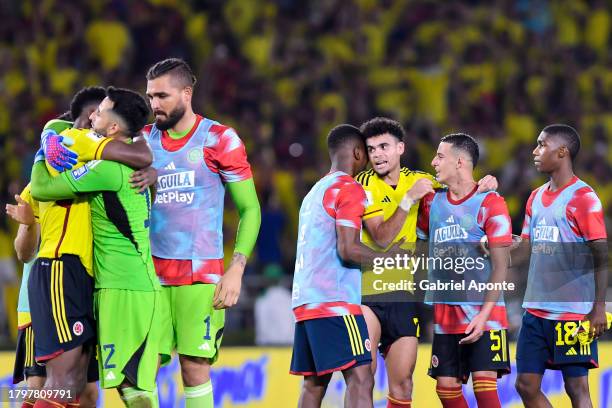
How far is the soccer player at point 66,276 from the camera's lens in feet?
19.7

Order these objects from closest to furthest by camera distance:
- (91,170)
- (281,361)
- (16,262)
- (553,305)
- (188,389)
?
(91,170) → (188,389) → (553,305) → (281,361) → (16,262)

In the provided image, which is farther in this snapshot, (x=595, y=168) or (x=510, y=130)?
(x=510, y=130)

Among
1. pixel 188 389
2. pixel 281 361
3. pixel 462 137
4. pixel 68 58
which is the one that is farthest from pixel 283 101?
pixel 188 389

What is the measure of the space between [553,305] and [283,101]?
24.0 feet

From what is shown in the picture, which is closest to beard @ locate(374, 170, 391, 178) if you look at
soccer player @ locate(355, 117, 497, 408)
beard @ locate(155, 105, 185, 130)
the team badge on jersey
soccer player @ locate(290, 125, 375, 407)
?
soccer player @ locate(355, 117, 497, 408)

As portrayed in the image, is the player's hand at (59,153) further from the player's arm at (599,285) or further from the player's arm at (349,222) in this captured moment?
the player's arm at (599,285)

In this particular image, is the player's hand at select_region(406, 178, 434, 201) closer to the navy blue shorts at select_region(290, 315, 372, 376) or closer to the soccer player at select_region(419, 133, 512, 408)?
the soccer player at select_region(419, 133, 512, 408)

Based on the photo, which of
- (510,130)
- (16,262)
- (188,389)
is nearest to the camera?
(188,389)

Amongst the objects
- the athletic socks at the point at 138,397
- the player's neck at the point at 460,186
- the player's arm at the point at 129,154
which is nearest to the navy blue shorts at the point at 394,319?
the player's neck at the point at 460,186

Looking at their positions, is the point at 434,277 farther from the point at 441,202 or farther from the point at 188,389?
the point at 188,389

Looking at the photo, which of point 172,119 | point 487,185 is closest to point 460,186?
point 487,185

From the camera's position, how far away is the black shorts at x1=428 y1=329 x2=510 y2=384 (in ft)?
22.9

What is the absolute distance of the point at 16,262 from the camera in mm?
11742

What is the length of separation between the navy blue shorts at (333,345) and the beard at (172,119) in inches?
54.1
